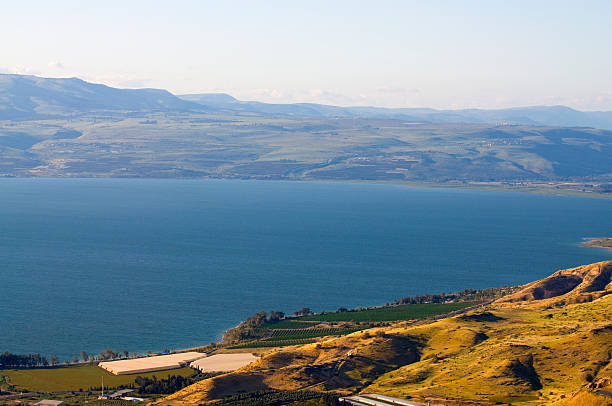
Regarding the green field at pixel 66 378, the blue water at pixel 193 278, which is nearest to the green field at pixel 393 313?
the blue water at pixel 193 278

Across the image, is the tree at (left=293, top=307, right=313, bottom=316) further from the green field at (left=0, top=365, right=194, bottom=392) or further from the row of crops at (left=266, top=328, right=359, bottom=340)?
the green field at (left=0, top=365, right=194, bottom=392)

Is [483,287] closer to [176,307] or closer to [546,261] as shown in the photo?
[546,261]

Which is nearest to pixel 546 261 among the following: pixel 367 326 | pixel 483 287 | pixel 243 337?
pixel 483 287

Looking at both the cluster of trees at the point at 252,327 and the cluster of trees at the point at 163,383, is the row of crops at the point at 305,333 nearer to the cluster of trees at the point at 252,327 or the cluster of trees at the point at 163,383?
the cluster of trees at the point at 252,327

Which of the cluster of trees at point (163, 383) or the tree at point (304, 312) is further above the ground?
the cluster of trees at point (163, 383)

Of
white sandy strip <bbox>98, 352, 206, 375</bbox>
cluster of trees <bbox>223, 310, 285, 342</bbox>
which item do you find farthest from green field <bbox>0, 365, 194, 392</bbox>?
cluster of trees <bbox>223, 310, 285, 342</bbox>
